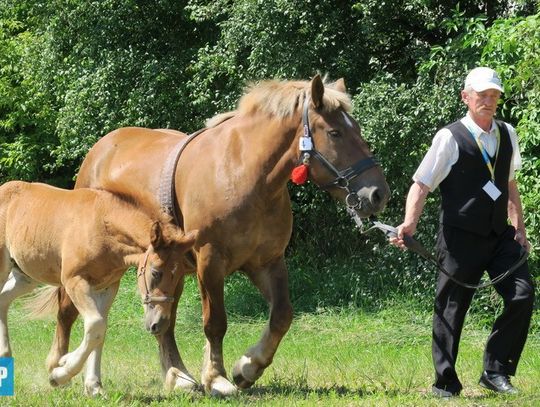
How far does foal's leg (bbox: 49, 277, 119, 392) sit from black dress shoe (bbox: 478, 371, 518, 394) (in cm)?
272

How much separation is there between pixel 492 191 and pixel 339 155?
3.53ft

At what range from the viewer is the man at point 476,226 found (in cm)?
645

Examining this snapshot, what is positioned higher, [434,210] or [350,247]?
[434,210]

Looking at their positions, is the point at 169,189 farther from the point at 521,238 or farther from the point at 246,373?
the point at 521,238

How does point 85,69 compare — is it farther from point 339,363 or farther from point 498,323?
point 498,323

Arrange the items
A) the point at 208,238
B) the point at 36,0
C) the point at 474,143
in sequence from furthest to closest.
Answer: the point at 36,0, the point at 208,238, the point at 474,143

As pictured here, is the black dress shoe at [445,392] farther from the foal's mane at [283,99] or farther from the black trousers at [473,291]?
the foal's mane at [283,99]

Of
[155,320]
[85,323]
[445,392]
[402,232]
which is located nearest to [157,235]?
[155,320]

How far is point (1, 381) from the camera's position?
7203 mm

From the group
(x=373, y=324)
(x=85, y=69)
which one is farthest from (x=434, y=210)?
(x=85, y=69)

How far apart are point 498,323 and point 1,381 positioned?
11.7 feet

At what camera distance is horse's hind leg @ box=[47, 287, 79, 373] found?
813 cm

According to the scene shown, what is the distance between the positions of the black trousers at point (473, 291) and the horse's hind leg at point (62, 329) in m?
3.20

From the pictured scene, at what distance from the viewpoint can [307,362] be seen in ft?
30.7
